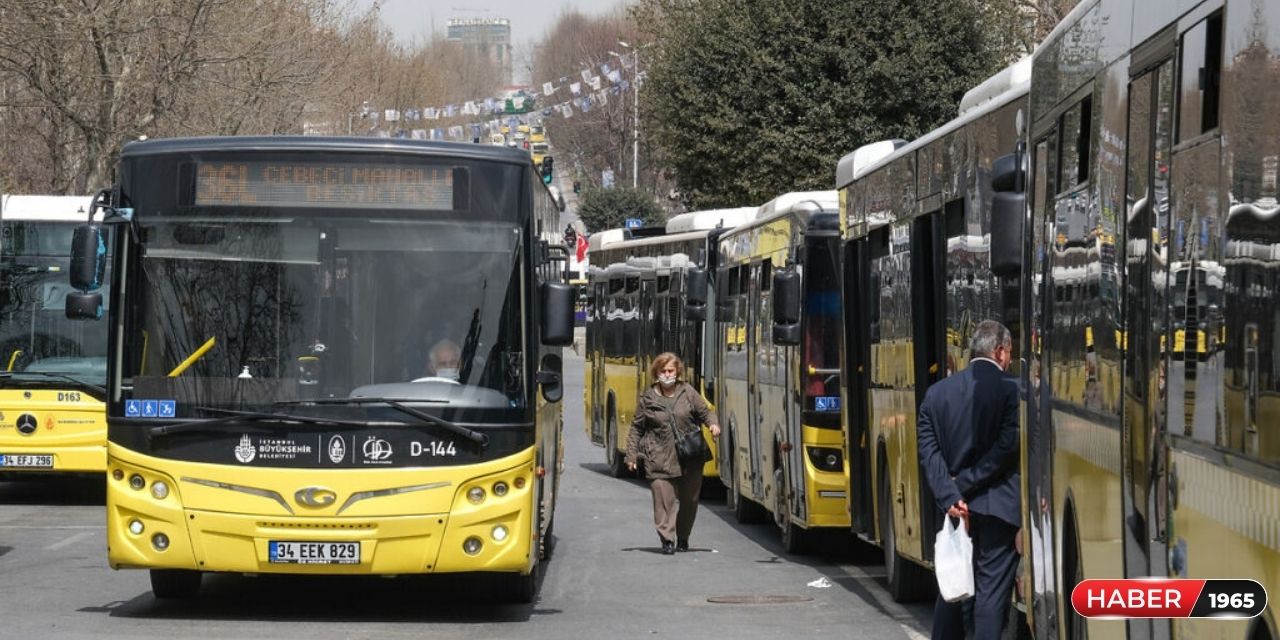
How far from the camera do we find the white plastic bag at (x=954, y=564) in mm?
8891

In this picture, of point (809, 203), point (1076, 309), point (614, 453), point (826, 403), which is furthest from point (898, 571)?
point (614, 453)

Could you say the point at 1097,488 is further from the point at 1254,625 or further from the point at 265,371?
the point at 265,371

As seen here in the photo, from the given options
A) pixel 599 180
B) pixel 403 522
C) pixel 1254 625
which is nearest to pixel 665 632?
pixel 403 522

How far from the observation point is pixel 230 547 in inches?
465

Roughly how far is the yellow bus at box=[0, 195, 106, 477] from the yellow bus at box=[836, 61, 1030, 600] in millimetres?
8770

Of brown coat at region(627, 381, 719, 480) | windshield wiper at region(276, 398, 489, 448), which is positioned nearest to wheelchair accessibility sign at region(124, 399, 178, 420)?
windshield wiper at region(276, 398, 489, 448)

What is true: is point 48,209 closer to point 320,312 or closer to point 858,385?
point 858,385

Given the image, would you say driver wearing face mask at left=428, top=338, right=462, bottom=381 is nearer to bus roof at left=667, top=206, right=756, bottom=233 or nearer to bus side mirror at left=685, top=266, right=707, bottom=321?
bus side mirror at left=685, top=266, right=707, bottom=321

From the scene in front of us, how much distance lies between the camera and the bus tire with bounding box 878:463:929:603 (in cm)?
1340

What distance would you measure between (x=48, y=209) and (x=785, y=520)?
837cm

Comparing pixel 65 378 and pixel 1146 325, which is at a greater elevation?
pixel 1146 325

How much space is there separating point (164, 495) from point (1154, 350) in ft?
23.9

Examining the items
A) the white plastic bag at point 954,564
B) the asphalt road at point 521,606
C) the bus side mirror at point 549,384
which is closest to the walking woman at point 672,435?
the asphalt road at point 521,606

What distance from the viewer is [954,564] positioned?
8938 mm
